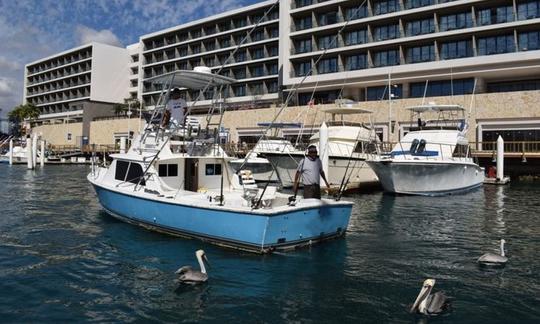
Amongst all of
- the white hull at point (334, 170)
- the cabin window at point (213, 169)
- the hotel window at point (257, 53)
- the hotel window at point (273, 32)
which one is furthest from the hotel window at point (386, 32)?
the cabin window at point (213, 169)

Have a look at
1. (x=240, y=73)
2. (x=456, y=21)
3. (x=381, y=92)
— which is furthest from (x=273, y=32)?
(x=456, y=21)

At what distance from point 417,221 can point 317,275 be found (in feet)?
27.1

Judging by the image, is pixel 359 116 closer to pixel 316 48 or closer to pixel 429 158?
pixel 316 48

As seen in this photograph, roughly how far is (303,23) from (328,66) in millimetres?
7643

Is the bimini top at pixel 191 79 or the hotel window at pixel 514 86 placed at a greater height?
the hotel window at pixel 514 86

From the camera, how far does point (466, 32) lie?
46719mm

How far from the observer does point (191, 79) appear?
13.7 m

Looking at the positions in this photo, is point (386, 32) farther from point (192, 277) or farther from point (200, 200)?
point (192, 277)

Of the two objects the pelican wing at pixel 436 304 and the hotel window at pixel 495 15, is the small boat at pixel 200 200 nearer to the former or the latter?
the pelican wing at pixel 436 304

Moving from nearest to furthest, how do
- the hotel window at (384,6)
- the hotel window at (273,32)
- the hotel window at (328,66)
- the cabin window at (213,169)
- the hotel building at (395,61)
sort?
the cabin window at (213,169) < the hotel building at (395,61) < the hotel window at (384,6) < the hotel window at (328,66) < the hotel window at (273,32)

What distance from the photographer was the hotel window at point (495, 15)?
45.5 m

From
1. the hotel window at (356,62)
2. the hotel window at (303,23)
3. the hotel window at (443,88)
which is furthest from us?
the hotel window at (303,23)

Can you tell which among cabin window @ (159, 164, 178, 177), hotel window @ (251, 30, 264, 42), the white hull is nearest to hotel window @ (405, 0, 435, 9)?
hotel window @ (251, 30, 264, 42)

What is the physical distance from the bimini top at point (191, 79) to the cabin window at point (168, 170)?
242 cm
